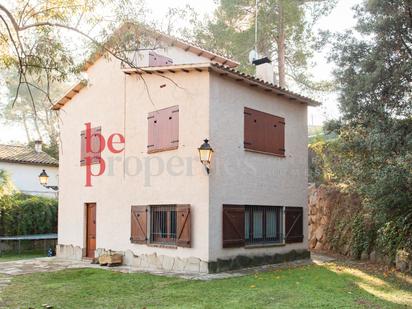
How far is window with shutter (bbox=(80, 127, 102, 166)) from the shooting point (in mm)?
15289

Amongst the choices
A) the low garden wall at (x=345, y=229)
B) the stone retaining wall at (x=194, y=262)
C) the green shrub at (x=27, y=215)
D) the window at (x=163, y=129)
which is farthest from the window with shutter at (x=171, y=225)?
the green shrub at (x=27, y=215)

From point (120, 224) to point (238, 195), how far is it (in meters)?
4.01

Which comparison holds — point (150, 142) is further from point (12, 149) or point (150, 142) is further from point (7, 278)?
point (12, 149)

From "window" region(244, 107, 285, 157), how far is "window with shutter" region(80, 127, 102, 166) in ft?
17.1

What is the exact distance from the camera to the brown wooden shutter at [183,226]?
11.9 meters

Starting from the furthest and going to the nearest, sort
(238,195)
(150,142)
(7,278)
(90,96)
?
Answer: (90,96)
(150,142)
(238,195)
(7,278)

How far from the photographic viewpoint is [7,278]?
11.4 metres

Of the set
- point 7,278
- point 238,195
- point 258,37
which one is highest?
point 258,37

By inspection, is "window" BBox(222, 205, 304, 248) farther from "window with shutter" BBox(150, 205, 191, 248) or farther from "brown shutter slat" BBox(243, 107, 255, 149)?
"brown shutter slat" BBox(243, 107, 255, 149)

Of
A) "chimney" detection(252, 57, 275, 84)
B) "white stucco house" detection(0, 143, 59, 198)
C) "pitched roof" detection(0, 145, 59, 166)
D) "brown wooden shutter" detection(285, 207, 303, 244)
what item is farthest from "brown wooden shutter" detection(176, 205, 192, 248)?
"pitched roof" detection(0, 145, 59, 166)

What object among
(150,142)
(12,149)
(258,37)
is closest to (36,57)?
(150,142)

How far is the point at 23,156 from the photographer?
85.6ft

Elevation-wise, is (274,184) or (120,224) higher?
(274,184)

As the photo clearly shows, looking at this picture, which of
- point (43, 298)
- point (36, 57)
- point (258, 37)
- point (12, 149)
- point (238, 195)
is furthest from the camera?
point (12, 149)
